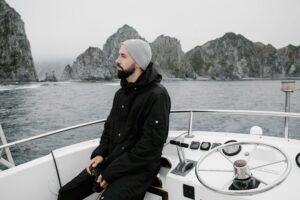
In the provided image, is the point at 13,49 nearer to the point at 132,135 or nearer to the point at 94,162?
the point at 94,162

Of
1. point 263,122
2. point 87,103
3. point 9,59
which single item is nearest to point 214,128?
point 263,122

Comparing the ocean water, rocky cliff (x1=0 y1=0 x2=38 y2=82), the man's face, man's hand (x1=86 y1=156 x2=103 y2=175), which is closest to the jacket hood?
the man's face

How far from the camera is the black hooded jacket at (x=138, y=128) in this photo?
2.08m

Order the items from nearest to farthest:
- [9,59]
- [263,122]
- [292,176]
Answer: [292,176] → [263,122] → [9,59]

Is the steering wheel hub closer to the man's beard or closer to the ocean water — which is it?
the man's beard

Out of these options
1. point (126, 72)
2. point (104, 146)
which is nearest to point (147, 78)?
point (126, 72)

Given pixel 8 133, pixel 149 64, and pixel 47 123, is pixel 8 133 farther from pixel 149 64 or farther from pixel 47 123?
pixel 149 64

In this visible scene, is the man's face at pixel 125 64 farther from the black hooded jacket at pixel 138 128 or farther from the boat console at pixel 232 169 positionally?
the boat console at pixel 232 169

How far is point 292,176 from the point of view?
1962mm

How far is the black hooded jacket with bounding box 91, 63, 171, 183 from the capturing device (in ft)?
6.82

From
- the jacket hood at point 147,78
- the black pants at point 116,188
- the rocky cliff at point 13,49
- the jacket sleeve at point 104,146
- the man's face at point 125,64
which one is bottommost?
the black pants at point 116,188

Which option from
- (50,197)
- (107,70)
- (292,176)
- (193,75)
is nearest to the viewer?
(292,176)

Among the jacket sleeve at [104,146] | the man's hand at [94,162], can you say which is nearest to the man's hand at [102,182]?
the man's hand at [94,162]

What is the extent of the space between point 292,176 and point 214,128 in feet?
108
